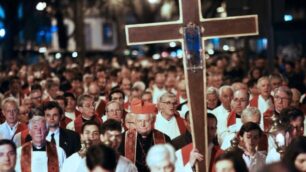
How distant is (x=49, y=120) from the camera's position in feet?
40.1

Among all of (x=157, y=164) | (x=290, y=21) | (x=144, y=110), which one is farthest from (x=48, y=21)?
(x=157, y=164)

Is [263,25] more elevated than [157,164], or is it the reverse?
[263,25]

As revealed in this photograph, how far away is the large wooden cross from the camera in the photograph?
32.7 feet

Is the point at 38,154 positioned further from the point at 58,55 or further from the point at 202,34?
the point at 58,55

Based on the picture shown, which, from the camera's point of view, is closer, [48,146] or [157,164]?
[157,164]

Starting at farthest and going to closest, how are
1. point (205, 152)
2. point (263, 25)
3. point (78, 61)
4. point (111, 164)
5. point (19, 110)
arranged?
point (78, 61), point (263, 25), point (19, 110), point (205, 152), point (111, 164)

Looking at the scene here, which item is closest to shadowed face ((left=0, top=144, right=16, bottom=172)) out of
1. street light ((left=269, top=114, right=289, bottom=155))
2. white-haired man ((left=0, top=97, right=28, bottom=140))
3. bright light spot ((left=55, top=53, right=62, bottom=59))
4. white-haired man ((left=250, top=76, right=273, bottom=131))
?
street light ((left=269, top=114, right=289, bottom=155))

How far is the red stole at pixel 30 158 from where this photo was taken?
420 inches

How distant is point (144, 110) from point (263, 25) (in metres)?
8.14

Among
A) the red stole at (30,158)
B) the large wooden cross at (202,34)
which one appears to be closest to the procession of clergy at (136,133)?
the red stole at (30,158)

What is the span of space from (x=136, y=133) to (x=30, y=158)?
1.14m

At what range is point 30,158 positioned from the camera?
1073 cm

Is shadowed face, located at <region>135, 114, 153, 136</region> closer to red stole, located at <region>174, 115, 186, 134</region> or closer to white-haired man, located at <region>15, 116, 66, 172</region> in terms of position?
white-haired man, located at <region>15, 116, 66, 172</region>

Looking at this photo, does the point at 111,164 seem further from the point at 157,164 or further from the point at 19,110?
the point at 19,110
